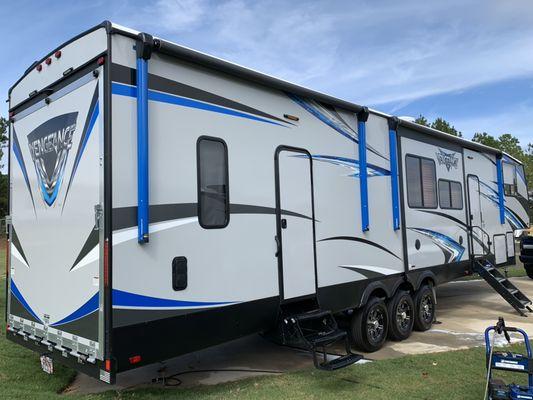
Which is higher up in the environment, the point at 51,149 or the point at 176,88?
the point at 176,88

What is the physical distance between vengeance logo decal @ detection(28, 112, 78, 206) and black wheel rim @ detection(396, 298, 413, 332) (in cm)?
494

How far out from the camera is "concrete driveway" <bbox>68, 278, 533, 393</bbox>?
5.41m

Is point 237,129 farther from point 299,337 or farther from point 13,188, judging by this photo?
point 13,188

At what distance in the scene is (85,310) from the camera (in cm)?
398

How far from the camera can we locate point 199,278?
4410 mm

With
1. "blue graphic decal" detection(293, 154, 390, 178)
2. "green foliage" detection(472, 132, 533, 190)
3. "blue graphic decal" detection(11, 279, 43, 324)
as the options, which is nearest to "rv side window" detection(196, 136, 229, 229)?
"blue graphic decal" detection(293, 154, 390, 178)

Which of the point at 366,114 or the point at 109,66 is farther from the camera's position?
the point at 366,114

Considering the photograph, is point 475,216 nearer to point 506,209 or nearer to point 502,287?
point 502,287

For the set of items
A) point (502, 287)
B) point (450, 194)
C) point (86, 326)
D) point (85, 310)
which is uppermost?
point (450, 194)

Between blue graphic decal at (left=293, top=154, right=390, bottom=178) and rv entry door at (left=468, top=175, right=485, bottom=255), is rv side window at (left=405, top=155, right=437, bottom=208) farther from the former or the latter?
rv entry door at (left=468, top=175, right=485, bottom=255)

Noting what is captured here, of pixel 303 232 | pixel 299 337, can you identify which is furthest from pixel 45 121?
pixel 299 337

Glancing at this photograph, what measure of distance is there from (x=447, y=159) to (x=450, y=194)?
64 cm

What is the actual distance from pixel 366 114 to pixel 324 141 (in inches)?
40.0

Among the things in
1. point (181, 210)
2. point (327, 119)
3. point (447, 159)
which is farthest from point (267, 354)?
point (447, 159)
